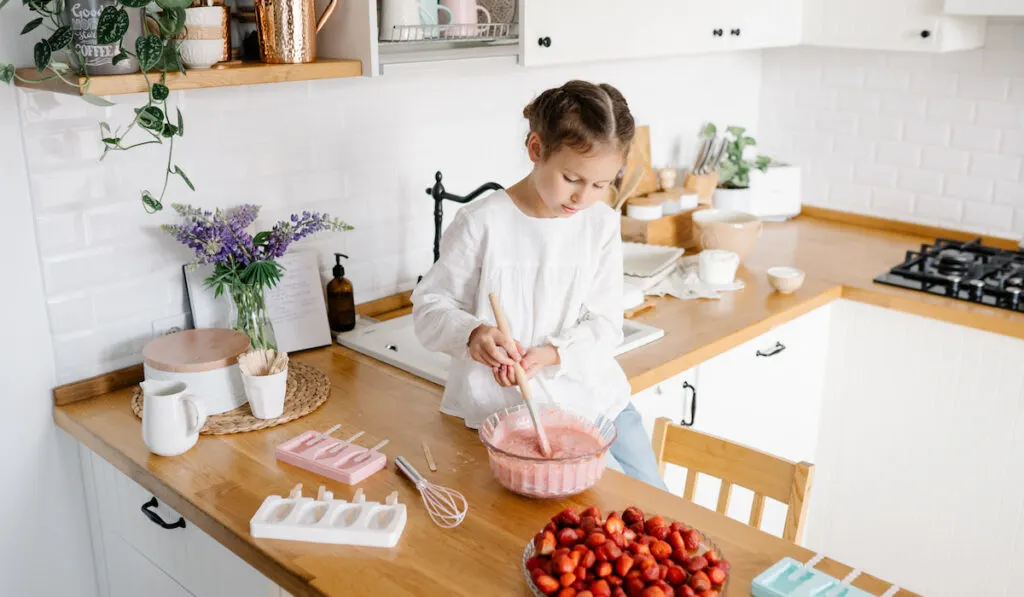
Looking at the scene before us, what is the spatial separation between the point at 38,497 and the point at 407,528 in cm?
95

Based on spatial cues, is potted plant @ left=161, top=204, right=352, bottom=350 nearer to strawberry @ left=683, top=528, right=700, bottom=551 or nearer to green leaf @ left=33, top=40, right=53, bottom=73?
green leaf @ left=33, top=40, right=53, bottom=73

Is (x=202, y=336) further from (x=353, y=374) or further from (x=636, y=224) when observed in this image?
(x=636, y=224)

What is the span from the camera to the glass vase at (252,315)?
208 centimetres

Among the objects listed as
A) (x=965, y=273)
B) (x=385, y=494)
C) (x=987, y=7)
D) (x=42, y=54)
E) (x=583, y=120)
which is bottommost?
(x=385, y=494)

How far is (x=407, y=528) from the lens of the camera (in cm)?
161

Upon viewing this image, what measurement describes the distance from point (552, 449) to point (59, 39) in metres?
1.10

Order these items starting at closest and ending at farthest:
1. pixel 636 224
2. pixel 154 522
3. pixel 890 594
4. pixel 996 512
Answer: pixel 890 594, pixel 154 522, pixel 996 512, pixel 636 224

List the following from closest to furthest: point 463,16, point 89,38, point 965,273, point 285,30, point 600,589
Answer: point 600,589 < point 89,38 < point 285,30 < point 463,16 < point 965,273

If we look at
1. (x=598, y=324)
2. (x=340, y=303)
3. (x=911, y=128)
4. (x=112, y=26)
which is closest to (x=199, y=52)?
(x=112, y=26)

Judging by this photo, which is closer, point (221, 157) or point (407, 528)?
point (407, 528)

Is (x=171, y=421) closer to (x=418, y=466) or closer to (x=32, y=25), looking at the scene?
(x=418, y=466)

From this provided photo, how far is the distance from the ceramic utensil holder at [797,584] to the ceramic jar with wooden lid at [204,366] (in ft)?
3.51

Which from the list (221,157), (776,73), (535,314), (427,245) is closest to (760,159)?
(776,73)

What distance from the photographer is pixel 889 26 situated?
Answer: 296 centimetres
